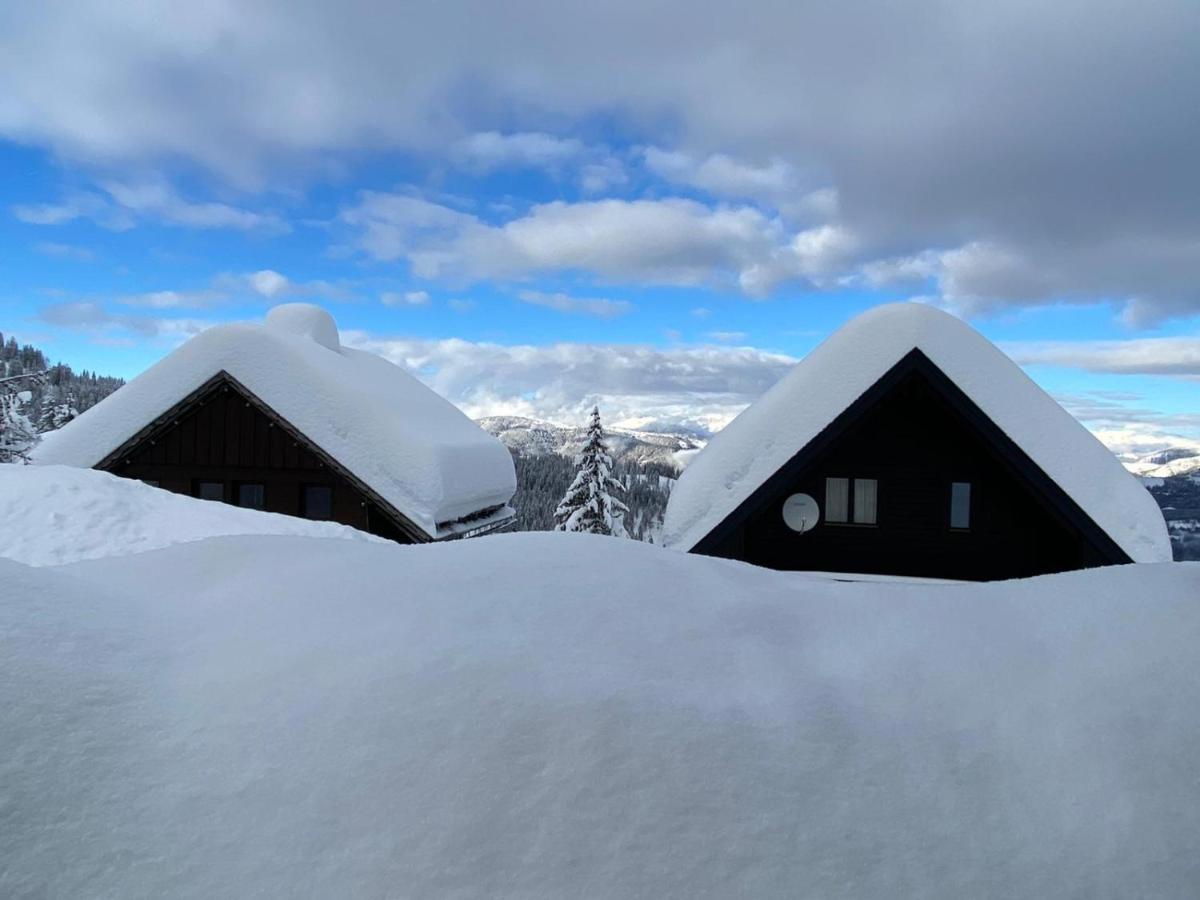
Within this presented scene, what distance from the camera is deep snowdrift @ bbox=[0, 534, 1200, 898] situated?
6.34 feet

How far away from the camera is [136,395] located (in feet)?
48.3

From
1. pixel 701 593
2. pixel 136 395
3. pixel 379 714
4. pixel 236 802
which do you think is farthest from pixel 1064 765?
pixel 136 395

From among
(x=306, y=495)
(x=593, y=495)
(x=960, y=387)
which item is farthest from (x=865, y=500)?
(x=593, y=495)

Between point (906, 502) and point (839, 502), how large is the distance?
0.89 meters

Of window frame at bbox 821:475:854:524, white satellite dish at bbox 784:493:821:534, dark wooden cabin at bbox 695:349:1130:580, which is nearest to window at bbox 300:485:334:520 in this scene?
dark wooden cabin at bbox 695:349:1130:580

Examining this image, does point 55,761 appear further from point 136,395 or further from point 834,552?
point 136,395

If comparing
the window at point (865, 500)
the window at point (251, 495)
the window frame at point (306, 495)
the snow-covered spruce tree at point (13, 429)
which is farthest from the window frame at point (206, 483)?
the window at point (865, 500)

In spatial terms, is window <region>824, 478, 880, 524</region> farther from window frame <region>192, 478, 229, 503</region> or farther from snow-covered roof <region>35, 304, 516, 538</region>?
window frame <region>192, 478, 229, 503</region>

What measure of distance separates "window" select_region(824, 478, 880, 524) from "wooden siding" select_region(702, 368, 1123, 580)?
0.26 feet

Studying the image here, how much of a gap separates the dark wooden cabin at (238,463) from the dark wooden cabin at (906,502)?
7991 millimetres

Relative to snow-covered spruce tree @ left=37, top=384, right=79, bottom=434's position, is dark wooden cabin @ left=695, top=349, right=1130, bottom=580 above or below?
below

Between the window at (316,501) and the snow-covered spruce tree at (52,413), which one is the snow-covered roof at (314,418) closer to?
the window at (316,501)

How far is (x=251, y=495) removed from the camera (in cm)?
1483

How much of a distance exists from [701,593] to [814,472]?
7047 mm
